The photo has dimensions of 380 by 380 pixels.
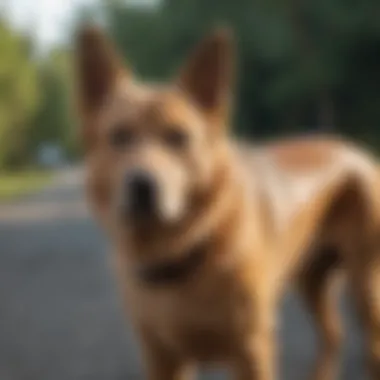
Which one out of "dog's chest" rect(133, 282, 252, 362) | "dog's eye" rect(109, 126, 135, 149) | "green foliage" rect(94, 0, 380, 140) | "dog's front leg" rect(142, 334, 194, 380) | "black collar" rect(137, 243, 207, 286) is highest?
"dog's eye" rect(109, 126, 135, 149)

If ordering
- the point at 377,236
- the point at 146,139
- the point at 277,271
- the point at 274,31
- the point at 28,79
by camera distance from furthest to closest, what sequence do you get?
the point at 28,79 < the point at 274,31 < the point at 377,236 < the point at 277,271 < the point at 146,139

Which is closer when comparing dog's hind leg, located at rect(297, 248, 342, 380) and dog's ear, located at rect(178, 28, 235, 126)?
dog's ear, located at rect(178, 28, 235, 126)

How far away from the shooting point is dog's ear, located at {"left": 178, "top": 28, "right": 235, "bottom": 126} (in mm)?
4188

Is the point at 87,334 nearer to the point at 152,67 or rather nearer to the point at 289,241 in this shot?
the point at 289,241

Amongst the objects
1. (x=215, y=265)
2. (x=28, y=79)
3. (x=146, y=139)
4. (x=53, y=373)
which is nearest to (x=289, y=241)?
(x=215, y=265)

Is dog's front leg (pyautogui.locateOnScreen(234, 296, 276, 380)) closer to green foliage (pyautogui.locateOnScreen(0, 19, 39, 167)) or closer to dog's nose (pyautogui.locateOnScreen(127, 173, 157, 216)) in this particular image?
dog's nose (pyautogui.locateOnScreen(127, 173, 157, 216))

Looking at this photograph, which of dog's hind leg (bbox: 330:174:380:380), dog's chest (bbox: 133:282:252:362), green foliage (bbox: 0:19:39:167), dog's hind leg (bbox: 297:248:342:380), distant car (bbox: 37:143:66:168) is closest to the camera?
dog's chest (bbox: 133:282:252:362)

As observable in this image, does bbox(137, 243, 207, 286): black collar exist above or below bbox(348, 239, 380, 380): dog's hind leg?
above

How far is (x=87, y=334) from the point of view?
8.27 meters

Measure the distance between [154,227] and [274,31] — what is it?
870 inches

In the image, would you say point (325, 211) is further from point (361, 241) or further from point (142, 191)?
point (142, 191)

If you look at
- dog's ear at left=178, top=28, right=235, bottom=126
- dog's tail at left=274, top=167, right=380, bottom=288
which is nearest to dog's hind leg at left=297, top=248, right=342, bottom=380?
dog's tail at left=274, top=167, right=380, bottom=288

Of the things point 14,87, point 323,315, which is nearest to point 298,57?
point 323,315

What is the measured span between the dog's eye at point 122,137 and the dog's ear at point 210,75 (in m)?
0.29
